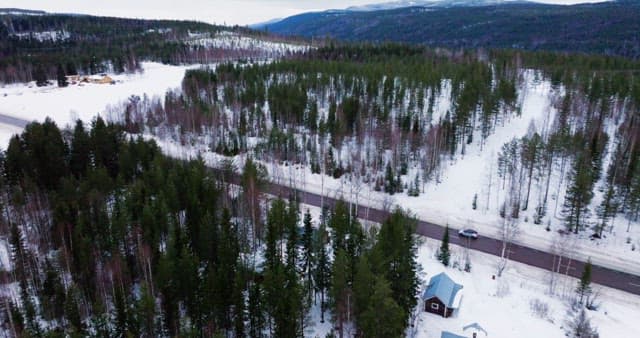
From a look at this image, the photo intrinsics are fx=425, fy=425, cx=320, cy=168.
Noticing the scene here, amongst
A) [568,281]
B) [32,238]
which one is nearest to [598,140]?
[568,281]

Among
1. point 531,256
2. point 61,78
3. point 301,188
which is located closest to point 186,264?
point 301,188

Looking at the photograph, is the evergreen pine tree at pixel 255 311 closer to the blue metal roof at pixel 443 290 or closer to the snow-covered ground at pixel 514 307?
the snow-covered ground at pixel 514 307

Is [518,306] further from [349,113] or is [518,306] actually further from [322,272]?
[349,113]

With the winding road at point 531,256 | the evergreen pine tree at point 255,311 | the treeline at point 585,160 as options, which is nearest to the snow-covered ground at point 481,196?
the treeline at point 585,160

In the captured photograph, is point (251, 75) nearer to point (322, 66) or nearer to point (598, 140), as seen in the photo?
point (322, 66)

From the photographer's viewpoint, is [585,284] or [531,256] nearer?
[585,284]

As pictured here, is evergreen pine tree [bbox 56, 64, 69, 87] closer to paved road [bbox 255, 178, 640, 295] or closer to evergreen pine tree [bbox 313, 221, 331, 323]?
paved road [bbox 255, 178, 640, 295]
